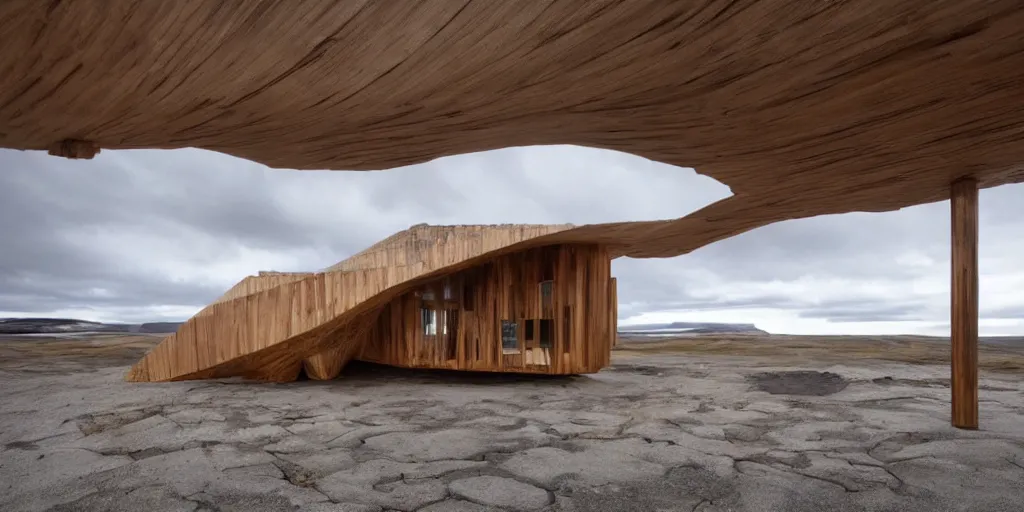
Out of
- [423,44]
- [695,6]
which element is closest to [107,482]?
[423,44]

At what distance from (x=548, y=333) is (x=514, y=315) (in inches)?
29.3

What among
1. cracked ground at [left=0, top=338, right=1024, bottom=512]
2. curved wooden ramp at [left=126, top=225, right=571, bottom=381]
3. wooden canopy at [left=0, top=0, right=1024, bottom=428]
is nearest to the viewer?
wooden canopy at [left=0, top=0, right=1024, bottom=428]

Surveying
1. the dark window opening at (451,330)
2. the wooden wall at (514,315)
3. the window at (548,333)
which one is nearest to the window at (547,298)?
the wooden wall at (514,315)

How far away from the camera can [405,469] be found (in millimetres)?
3451

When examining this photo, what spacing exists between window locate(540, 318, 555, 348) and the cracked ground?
0.67 metres

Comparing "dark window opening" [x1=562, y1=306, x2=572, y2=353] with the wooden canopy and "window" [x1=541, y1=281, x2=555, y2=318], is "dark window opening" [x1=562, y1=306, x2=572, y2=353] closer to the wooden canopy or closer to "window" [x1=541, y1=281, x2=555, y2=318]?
"window" [x1=541, y1=281, x2=555, y2=318]

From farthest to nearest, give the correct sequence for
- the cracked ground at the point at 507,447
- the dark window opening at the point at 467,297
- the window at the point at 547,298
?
1. the dark window opening at the point at 467,297
2. the window at the point at 547,298
3. the cracked ground at the point at 507,447

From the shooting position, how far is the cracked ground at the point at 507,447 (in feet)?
9.70

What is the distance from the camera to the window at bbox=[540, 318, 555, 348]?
7465 mm

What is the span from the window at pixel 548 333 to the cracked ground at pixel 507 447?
0.67m

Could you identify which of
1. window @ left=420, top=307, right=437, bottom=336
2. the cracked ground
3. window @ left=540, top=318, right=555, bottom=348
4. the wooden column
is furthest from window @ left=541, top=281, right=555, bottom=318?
the wooden column

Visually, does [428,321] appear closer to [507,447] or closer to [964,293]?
[507,447]

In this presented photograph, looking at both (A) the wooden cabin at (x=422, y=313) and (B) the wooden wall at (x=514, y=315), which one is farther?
(B) the wooden wall at (x=514, y=315)

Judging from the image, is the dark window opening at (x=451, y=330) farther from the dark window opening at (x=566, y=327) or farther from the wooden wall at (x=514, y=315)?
the dark window opening at (x=566, y=327)
